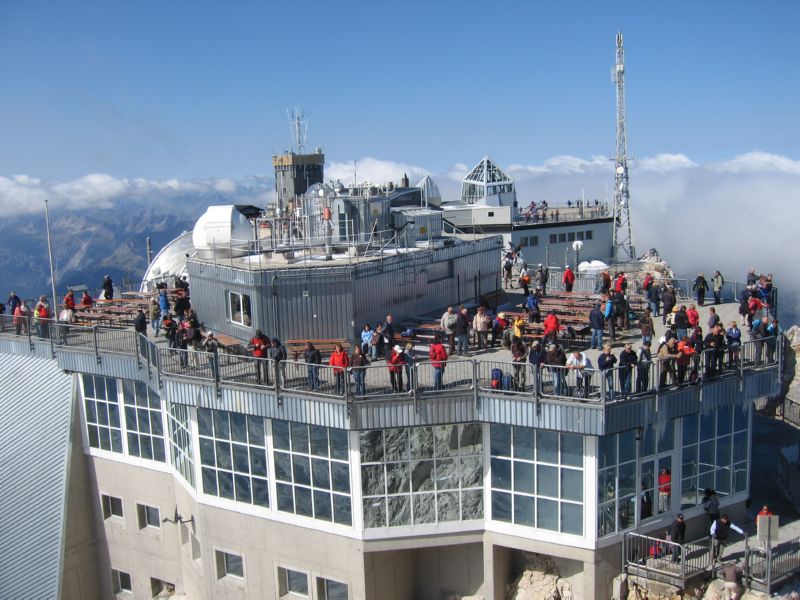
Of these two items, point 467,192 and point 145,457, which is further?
point 467,192

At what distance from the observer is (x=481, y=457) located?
2077 centimetres

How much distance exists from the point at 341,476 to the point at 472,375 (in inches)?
167

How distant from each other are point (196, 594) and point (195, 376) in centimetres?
762

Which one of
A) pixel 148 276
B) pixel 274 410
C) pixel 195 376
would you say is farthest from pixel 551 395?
pixel 148 276

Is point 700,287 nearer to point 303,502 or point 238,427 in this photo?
point 303,502

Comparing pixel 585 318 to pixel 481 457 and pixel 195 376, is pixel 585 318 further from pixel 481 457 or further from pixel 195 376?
pixel 195 376

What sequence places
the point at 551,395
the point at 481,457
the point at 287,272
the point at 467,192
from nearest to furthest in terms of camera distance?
the point at 551,395 < the point at 481,457 < the point at 287,272 < the point at 467,192

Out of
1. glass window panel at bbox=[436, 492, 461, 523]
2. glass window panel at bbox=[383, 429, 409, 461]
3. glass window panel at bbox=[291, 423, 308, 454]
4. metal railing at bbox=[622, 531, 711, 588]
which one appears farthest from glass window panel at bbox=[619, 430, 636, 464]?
glass window panel at bbox=[291, 423, 308, 454]

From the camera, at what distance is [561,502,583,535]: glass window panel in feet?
65.5

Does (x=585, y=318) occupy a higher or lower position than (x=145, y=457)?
higher

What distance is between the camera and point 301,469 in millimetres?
21375

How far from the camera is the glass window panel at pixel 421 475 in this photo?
20.8m

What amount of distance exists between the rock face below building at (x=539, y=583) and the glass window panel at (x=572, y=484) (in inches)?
99.9

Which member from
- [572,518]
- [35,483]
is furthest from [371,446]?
[35,483]
